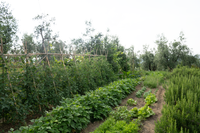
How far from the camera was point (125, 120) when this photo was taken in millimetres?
3783

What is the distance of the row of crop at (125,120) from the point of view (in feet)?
9.83

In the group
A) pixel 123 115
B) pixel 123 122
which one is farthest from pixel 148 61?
pixel 123 122

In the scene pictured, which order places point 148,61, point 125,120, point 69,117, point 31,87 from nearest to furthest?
point 69,117 < point 125,120 < point 31,87 < point 148,61

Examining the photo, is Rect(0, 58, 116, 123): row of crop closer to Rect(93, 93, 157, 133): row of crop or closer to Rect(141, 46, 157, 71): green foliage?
Rect(93, 93, 157, 133): row of crop

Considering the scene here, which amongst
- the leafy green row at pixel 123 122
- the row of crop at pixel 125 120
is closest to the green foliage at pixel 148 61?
the row of crop at pixel 125 120

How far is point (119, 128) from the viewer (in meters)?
3.06

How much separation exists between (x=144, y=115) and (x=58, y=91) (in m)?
3.38

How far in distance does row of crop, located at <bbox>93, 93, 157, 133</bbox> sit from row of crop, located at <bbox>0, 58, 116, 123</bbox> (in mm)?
2304

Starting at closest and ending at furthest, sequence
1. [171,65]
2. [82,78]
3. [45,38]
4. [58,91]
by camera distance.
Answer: [58,91] → [82,78] → [171,65] → [45,38]

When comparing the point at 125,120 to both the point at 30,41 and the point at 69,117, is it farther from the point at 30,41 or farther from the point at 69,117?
the point at 30,41

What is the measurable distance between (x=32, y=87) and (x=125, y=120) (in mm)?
3143

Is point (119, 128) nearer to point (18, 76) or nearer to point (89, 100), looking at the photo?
point (89, 100)

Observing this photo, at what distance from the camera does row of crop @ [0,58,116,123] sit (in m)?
3.56

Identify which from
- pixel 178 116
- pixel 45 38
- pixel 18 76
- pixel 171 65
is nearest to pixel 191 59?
pixel 171 65
